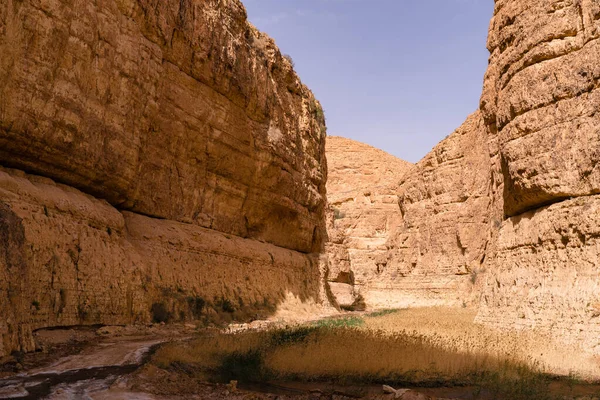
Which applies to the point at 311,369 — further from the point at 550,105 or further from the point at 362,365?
the point at 550,105

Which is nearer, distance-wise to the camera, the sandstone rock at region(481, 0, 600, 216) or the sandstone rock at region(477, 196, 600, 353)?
the sandstone rock at region(477, 196, 600, 353)

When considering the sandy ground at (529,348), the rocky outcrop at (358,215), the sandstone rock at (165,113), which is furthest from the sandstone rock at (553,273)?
the rocky outcrop at (358,215)

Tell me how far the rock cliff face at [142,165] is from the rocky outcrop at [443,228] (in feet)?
34.0

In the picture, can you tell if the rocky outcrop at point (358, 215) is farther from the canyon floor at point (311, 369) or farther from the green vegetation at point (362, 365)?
the green vegetation at point (362, 365)

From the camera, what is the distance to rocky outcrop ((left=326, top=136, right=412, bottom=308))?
42.4 m

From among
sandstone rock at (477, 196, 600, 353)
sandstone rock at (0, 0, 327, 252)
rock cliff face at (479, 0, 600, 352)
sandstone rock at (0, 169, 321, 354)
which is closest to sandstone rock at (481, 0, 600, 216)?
rock cliff face at (479, 0, 600, 352)

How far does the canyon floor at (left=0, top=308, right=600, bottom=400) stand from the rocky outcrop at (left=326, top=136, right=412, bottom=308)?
29700 millimetres

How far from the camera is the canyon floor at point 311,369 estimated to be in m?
7.71

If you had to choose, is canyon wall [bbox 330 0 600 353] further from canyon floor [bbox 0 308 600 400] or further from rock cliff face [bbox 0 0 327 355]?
rock cliff face [bbox 0 0 327 355]

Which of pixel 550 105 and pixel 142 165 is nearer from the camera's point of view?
pixel 550 105

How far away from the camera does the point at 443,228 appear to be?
37.0 meters

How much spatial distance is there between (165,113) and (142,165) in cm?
214

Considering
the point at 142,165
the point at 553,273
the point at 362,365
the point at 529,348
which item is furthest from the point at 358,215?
the point at 362,365

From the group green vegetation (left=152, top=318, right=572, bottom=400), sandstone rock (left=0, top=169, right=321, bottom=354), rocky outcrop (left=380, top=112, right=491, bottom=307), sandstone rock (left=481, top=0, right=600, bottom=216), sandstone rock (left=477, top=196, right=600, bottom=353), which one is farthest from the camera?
rocky outcrop (left=380, top=112, right=491, bottom=307)
